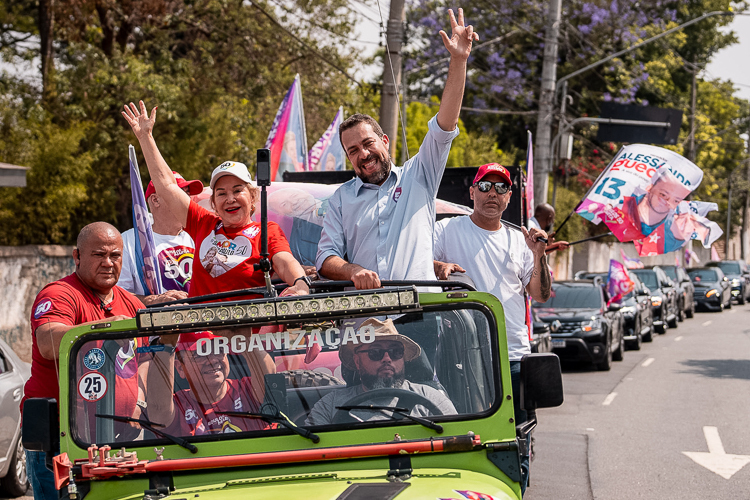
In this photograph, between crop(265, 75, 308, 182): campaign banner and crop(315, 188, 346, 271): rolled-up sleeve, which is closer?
crop(315, 188, 346, 271): rolled-up sleeve

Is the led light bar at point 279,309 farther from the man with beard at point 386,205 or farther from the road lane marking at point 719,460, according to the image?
the road lane marking at point 719,460

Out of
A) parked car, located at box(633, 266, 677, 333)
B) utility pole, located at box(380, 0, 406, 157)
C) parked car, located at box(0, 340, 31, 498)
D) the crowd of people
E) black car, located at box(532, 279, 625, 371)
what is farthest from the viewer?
parked car, located at box(633, 266, 677, 333)

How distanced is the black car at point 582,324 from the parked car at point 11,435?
34.6 feet

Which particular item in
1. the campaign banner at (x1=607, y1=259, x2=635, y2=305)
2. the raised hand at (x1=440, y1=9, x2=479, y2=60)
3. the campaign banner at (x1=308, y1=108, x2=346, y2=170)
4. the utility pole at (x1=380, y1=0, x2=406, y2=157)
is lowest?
the campaign banner at (x1=607, y1=259, x2=635, y2=305)

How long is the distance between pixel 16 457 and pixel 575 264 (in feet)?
115

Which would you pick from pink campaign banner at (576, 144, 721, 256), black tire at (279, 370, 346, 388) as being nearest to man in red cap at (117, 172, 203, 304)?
black tire at (279, 370, 346, 388)

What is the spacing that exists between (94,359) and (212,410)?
1.64ft

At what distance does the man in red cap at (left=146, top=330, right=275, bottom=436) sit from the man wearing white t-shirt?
2.10 metres

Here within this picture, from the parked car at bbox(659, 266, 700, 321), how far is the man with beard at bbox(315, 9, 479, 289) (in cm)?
2590

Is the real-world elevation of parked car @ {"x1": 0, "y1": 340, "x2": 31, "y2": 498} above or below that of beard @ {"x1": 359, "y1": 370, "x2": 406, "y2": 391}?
below

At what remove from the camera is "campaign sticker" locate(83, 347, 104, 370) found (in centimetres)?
358

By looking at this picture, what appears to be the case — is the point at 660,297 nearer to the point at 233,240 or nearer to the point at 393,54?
the point at 393,54

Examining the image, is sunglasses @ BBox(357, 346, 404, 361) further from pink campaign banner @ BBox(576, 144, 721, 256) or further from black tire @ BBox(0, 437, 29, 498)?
pink campaign banner @ BBox(576, 144, 721, 256)

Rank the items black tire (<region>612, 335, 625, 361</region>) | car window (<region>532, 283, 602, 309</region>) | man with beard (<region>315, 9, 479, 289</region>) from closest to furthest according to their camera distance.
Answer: man with beard (<region>315, 9, 479, 289</region>) → car window (<region>532, 283, 602, 309</region>) → black tire (<region>612, 335, 625, 361</region>)
